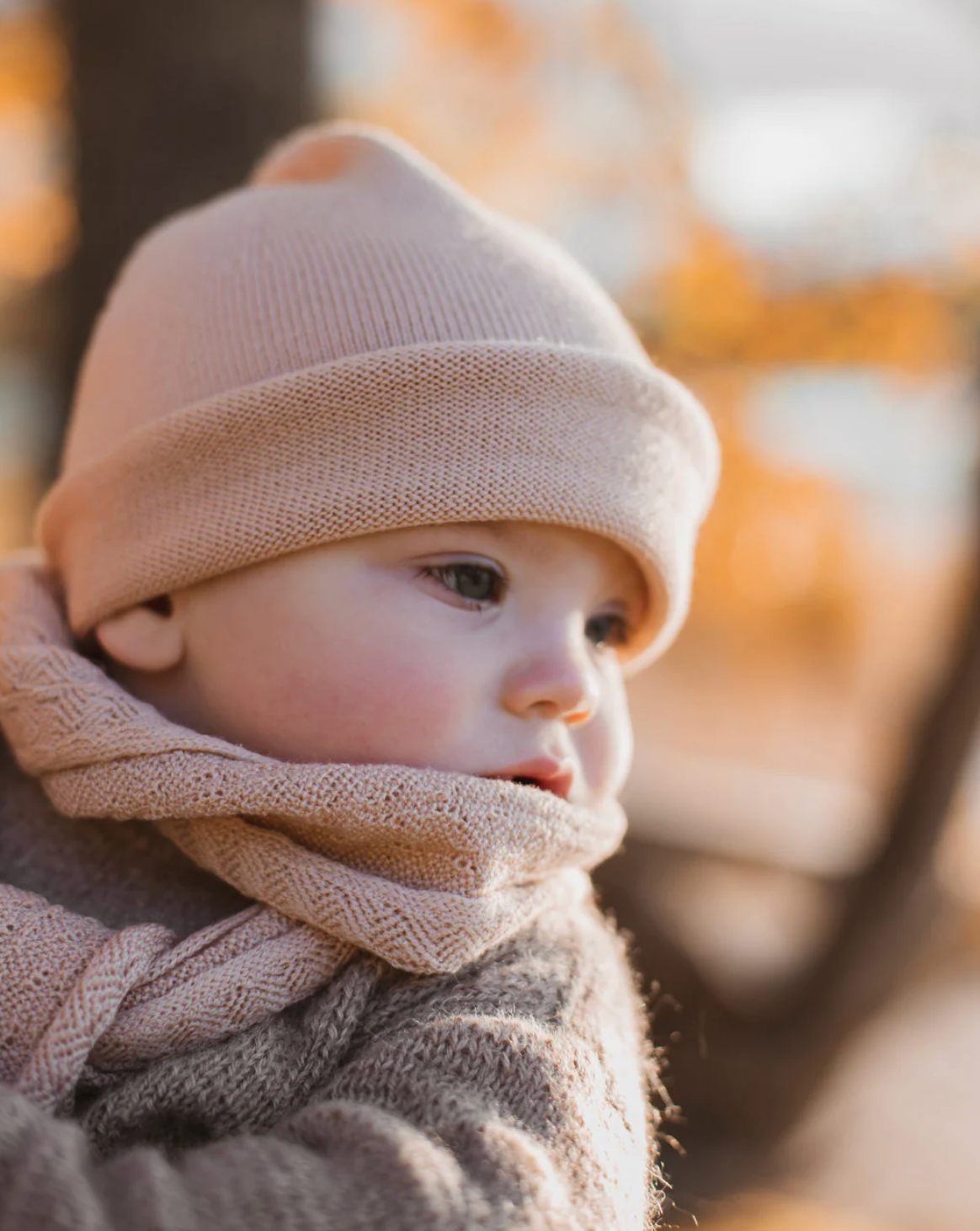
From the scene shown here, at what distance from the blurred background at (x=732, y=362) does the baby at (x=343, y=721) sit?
1.13 metres

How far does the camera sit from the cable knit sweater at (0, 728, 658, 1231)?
0.87m

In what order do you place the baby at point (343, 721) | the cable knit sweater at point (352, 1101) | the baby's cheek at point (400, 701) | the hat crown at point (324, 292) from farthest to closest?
the hat crown at point (324, 292), the baby's cheek at point (400, 701), the baby at point (343, 721), the cable knit sweater at point (352, 1101)

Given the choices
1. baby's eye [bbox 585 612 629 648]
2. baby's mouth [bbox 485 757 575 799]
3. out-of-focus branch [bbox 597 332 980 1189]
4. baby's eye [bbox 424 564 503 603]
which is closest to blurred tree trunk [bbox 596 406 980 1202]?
out-of-focus branch [bbox 597 332 980 1189]

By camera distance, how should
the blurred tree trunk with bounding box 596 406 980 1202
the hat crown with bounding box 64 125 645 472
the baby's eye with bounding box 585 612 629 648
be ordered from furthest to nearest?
1. the blurred tree trunk with bounding box 596 406 980 1202
2. the baby's eye with bounding box 585 612 629 648
3. the hat crown with bounding box 64 125 645 472

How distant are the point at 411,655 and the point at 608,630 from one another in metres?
0.34

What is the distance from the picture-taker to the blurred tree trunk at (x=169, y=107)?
2412mm

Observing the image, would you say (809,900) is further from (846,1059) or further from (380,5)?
(380,5)

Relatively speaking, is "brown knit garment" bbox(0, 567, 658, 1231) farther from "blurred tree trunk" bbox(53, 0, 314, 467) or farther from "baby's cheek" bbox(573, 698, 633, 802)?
"blurred tree trunk" bbox(53, 0, 314, 467)

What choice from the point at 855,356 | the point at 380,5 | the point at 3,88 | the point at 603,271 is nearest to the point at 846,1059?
the point at 855,356

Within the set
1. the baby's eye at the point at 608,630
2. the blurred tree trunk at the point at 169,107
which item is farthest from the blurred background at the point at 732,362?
the baby's eye at the point at 608,630

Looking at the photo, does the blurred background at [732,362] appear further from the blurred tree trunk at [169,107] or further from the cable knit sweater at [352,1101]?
the cable knit sweater at [352,1101]

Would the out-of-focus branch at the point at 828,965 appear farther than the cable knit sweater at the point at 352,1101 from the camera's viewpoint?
Yes

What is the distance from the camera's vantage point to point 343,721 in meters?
1.20

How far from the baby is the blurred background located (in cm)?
113
